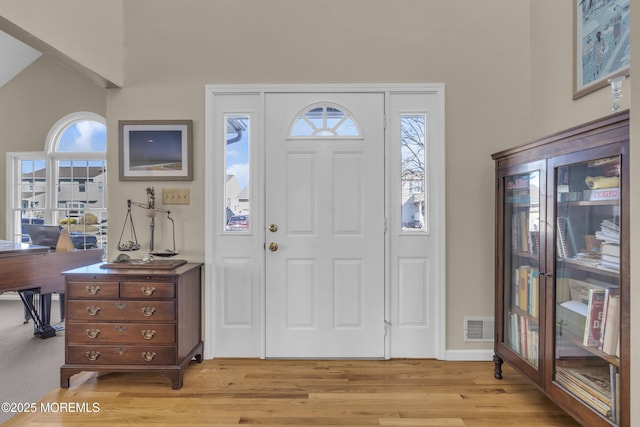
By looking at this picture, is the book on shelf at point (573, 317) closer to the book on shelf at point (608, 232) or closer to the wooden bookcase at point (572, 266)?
the wooden bookcase at point (572, 266)

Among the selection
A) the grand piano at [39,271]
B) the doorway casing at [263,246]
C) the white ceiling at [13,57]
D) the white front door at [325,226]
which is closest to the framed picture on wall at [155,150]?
the doorway casing at [263,246]

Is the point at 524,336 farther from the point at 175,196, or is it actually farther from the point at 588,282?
the point at 175,196

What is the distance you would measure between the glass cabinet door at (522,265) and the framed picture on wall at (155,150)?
225 cm

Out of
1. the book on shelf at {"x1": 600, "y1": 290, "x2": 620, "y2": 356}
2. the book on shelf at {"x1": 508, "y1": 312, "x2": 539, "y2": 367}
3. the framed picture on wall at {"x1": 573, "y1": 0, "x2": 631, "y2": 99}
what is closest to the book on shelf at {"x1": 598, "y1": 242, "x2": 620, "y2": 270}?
the book on shelf at {"x1": 600, "y1": 290, "x2": 620, "y2": 356}

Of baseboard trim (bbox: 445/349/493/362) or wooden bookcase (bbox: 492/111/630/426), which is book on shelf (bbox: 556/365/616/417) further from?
baseboard trim (bbox: 445/349/493/362)

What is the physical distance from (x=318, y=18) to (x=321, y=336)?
2.40m

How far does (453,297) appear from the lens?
2.66 meters

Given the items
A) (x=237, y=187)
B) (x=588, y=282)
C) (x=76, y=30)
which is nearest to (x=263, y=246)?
(x=237, y=187)

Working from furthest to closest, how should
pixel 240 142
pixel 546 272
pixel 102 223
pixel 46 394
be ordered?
pixel 102 223, pixel 240 142, pixel 46 394, pixel 546 272

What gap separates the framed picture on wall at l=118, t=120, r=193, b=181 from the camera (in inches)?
105

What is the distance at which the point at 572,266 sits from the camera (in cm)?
176

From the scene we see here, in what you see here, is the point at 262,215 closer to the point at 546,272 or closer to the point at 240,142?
the point at 240,142

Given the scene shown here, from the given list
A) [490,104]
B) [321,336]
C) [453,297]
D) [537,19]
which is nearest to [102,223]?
[321,336]

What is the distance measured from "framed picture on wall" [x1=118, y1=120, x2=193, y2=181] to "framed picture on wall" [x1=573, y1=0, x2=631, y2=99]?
103 inches
